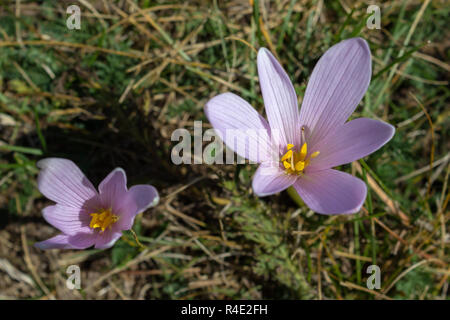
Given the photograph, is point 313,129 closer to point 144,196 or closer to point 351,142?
point 351,142

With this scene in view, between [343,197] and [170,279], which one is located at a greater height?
[343,197]

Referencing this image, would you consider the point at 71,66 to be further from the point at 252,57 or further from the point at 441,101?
the point at 441,101
